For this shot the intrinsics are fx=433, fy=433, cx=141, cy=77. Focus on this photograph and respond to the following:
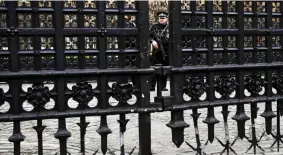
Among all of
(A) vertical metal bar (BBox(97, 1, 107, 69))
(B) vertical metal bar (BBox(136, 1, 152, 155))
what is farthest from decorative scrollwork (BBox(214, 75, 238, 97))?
(A) vertical metal bar (BBox(97, 1, 107, 69))

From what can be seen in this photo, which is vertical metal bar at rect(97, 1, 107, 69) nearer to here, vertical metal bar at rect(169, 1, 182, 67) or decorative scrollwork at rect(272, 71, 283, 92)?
vertical metal bar at rect(169, 1, 182, 67)

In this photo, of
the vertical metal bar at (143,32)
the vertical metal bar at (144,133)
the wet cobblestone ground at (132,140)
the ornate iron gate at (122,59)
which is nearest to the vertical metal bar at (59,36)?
the ornate iron gate at (122,59)

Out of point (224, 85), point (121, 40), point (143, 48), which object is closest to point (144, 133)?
point (143, 48)

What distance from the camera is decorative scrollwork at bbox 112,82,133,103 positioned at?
448 centimetres

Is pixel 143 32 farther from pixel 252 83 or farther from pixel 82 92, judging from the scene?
pixel 252 83

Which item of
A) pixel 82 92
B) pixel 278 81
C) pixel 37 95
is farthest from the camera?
pixel 278 81

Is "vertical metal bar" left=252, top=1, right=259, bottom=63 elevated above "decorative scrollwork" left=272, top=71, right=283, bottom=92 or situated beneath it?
elevated above

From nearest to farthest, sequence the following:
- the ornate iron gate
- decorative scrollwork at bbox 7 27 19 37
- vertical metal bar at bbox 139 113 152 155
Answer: decorative scrollwork at bbox 7 27 19 37 → the ornate iron gate → vertical metal bar at bbox 139 113 152 155

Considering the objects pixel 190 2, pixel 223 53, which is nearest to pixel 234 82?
pixel 223 53

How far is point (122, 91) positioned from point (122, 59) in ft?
1.09

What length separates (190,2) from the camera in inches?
190

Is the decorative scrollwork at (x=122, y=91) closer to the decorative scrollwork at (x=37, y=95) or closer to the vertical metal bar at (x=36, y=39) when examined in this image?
the decorative scrollwork at (x=37, y=95)

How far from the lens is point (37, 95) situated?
165 inches

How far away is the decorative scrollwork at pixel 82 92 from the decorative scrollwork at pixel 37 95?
27cm
